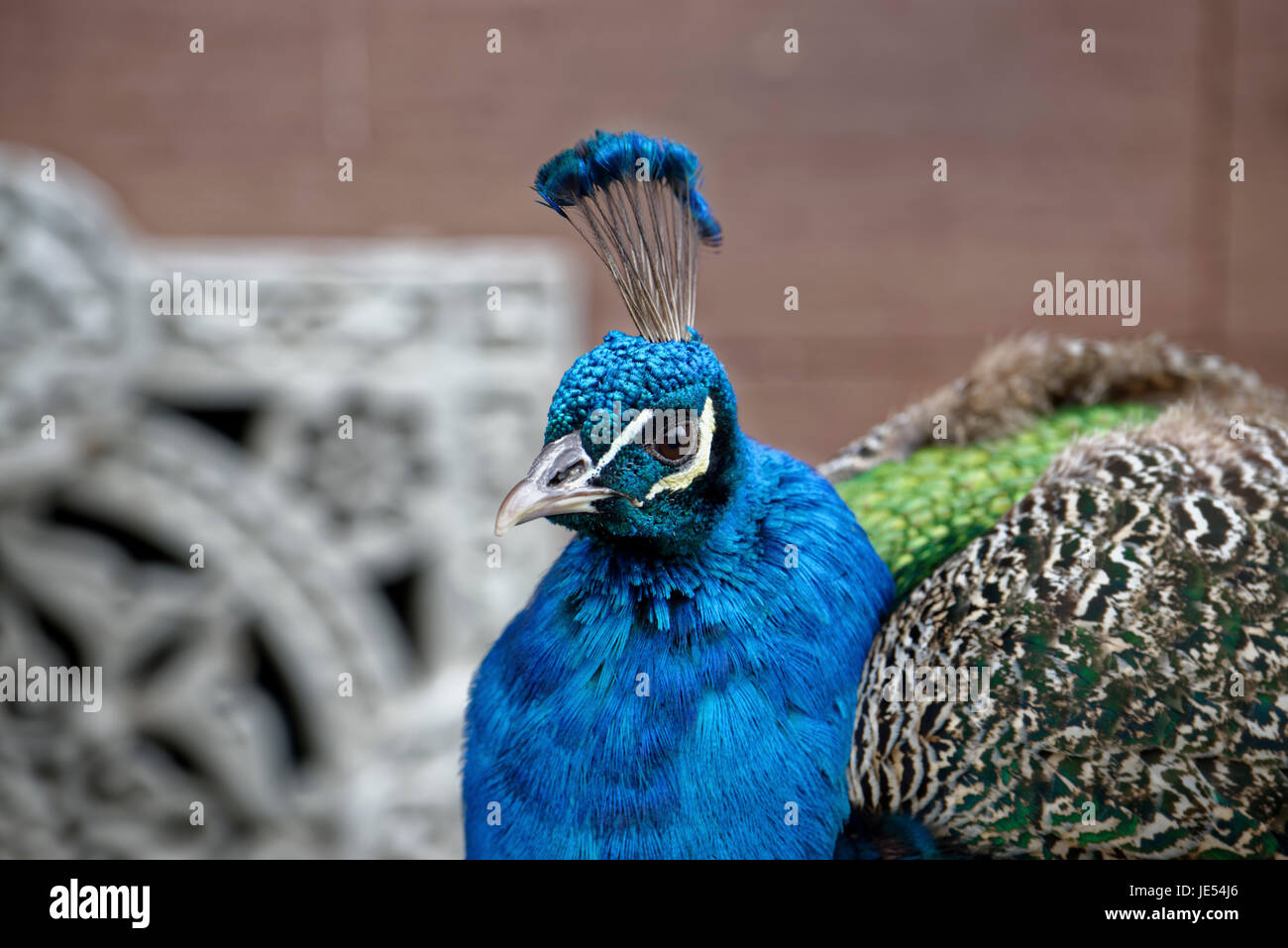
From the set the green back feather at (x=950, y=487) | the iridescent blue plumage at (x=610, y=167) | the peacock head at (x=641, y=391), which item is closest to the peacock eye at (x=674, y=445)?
the peacock head at (x=641, y=391)

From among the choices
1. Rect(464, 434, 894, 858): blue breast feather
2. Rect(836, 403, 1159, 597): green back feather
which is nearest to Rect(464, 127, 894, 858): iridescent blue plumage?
Rect(464, 434, 894, 858): blue breast feather

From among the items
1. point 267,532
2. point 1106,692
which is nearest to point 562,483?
point 1106,692

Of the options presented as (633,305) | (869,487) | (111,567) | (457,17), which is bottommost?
(111,567)

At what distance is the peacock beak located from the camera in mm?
740

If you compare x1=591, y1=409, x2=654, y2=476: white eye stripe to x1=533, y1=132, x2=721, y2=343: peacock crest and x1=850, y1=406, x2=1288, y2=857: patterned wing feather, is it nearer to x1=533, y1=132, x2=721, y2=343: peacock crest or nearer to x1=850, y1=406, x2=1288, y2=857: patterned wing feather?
x1=533, y1=132, x2=721, y2=343: peacock crest

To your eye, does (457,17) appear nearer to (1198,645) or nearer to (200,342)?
(200,342)

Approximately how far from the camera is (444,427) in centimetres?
176

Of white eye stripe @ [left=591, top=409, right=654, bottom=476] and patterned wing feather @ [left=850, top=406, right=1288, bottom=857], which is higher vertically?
white eye stripe @ [left=591, top=409, right=654, bottom=476]

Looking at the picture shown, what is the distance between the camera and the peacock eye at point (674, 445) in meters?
0.76

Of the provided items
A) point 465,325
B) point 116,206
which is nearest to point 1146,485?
point 465,325

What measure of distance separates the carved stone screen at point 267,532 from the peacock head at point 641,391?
3.06 feet

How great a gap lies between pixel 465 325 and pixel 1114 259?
127cm

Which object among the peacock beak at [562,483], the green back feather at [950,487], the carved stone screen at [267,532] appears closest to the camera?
the peacock beak at [562,483]

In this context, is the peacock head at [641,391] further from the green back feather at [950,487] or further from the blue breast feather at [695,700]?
the green back feather at [950,487]
